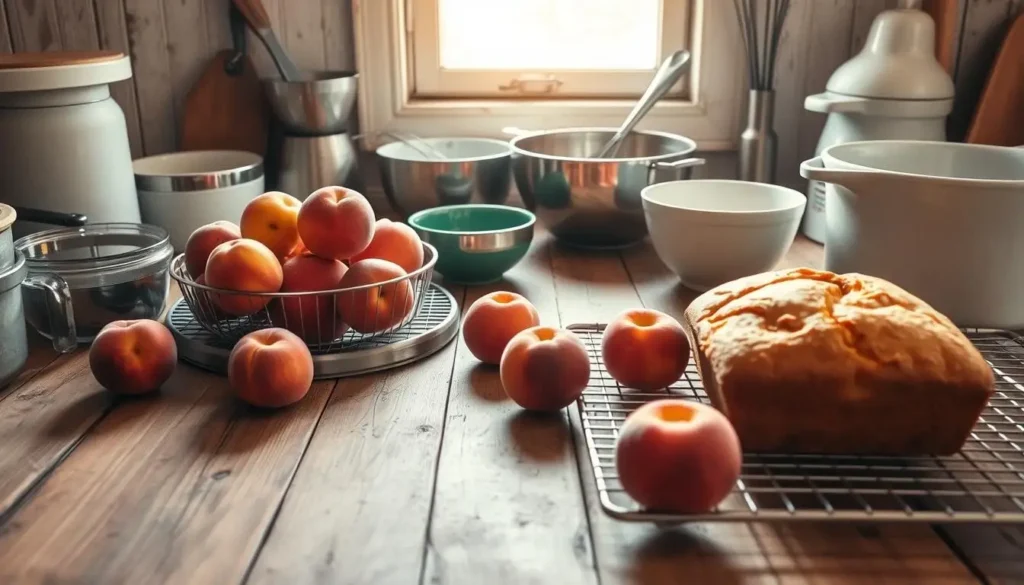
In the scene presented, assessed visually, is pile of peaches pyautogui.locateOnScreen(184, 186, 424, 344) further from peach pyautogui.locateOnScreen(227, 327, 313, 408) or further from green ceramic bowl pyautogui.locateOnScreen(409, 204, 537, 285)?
green ceramic bowl pyautogui.locateOnScreen(409, 204, 537, 285)

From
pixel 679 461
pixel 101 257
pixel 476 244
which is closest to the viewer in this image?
pixel 679 461

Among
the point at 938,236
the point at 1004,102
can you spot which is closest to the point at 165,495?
the point at 938,236

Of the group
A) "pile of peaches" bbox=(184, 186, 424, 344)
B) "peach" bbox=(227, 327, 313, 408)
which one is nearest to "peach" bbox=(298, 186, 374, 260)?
"pile of peaches" bbox=(184, 186, 424, 344)

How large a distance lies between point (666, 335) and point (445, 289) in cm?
38

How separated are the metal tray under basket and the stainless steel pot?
0.33 feet

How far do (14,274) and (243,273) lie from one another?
207 millimetres

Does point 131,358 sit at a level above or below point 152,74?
below

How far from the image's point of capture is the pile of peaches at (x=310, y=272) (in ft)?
2.69

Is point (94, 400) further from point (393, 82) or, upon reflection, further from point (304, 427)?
point (393, 82)

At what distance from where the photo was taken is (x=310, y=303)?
0.83m

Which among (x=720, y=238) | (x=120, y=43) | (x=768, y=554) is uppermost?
(x=120, y=43)

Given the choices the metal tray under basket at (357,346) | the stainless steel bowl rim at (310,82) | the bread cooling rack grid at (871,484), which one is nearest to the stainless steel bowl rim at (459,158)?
the stainless steel bowl rim at (310,82)

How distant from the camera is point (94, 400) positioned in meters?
0.80

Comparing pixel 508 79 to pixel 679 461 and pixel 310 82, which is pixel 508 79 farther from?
pixel 679 461
